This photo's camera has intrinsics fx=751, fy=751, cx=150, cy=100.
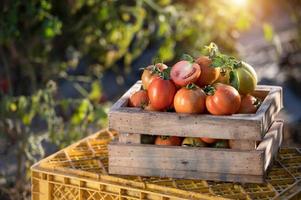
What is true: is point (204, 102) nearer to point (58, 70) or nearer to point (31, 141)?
point (31, 141)

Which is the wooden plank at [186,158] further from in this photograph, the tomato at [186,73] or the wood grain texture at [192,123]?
the tomato at [186,73]

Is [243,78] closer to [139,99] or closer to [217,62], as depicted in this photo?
[217,62]

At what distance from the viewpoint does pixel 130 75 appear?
758 centimetres

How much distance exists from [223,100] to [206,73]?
18cm

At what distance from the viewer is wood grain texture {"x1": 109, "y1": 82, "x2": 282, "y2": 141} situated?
285 centimetres

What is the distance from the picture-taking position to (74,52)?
19.1 feet

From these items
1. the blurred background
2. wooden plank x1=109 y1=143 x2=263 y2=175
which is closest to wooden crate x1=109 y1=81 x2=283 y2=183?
wooden plank x1=109 y1=143 x2=263 y2=175

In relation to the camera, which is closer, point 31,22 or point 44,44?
point 31,22

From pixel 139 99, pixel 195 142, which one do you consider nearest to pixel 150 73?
pixel 139 99

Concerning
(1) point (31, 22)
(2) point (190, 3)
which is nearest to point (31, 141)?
A: (1) point (31, 22)

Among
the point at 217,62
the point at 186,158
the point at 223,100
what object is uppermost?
the point at 217,62

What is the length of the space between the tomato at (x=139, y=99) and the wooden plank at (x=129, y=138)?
13 cm

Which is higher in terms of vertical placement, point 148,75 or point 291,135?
→ point 148,75

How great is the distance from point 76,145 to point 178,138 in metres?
0.66
